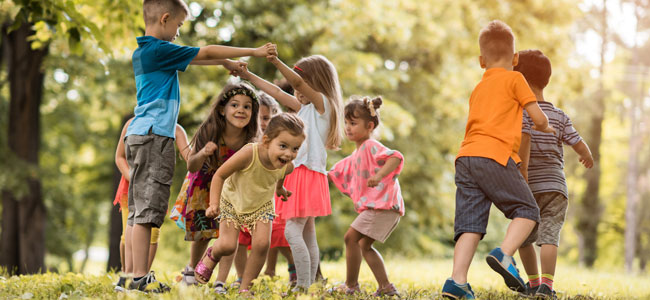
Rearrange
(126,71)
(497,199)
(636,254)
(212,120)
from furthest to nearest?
(636,254), (126,71), (212,120), (497,199)

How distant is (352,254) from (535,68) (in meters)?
2.09

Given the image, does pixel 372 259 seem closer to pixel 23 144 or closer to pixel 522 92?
pixel 522 92

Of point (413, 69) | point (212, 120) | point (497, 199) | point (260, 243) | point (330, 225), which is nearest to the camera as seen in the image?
point (497, 199)

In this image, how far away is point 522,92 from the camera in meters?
3.99

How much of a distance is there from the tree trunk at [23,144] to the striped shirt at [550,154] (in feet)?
35.2

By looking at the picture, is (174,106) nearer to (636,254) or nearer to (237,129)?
(237,129)

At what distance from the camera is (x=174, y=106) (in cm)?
427

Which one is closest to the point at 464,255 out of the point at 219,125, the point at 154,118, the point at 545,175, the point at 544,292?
the point at 544,292

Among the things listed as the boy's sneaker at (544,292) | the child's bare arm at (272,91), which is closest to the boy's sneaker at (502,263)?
the boy's sneaker at (544,292)

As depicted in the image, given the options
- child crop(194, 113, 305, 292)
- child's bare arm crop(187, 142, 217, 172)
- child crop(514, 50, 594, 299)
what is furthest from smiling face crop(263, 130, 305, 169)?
child crop(514, 50, 594, 299)

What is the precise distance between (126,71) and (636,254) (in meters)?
22.4

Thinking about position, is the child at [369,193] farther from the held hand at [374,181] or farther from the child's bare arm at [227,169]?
the child's bare arm at [227,169]

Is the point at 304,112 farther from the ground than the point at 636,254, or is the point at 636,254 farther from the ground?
the point at 304,112

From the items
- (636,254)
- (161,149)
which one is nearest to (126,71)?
(161,149)
